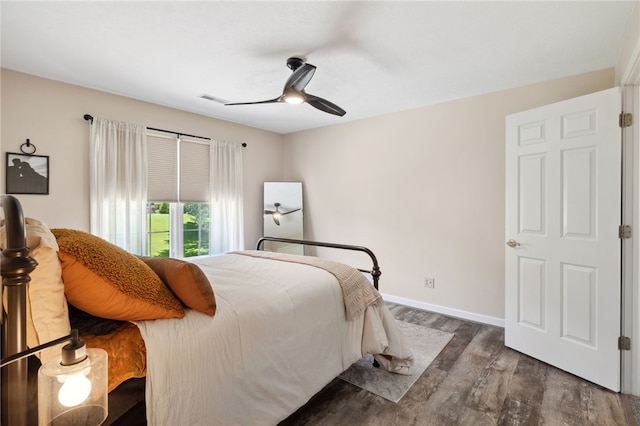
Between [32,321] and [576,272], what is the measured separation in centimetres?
325

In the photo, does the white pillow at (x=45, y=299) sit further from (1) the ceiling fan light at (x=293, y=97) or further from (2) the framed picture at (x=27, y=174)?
(2) the framed picture at (x=27, y=174)

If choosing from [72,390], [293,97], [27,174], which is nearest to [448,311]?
[293,97]

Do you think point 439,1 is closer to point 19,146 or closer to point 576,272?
point 576,272

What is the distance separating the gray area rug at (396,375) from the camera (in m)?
2.12

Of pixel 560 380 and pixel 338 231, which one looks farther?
pixel 338 231

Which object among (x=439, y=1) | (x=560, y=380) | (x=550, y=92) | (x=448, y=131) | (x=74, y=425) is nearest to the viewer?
(x=74, y=425)

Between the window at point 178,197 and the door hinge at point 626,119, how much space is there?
4.22m

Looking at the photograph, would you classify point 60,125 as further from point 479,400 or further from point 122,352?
point 479,400

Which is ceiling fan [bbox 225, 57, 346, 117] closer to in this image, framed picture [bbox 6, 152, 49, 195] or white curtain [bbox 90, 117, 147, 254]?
white curtain [bbox 90, 117, 147, 254]

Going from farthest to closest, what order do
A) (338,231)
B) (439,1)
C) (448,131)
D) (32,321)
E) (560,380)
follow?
(338,231)
(448,131)
(560,380)
(439,1)
(32,321)

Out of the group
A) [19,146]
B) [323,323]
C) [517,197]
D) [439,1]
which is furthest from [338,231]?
[19,146]

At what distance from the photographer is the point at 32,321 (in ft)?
3.26

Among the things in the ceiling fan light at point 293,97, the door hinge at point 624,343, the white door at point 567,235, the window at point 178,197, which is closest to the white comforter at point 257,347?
the white door at point 567,235

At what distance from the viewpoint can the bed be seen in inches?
45.1
